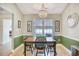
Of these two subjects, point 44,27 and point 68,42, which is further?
point 44,27

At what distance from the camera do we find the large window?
5.93 ft

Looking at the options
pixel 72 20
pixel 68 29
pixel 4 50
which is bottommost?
pixel 4 50

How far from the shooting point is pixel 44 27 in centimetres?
182

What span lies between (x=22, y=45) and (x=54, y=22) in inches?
26.1

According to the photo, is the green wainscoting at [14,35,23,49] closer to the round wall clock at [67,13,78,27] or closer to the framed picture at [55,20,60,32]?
the framed picture at [55,20,60,32]

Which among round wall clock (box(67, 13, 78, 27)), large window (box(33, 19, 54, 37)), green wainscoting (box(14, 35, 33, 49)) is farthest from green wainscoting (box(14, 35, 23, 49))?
round wall clock (box(67, 13, 78, 27))

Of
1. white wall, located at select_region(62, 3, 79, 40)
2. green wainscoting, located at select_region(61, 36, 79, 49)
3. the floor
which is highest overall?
white wall, located at select_region(62, 3, 79, 40)

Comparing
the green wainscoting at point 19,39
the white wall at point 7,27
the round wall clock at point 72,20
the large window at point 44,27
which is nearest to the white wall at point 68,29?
the round wall clock at point 72,20

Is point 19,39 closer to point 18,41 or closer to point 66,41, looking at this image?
point 18,41

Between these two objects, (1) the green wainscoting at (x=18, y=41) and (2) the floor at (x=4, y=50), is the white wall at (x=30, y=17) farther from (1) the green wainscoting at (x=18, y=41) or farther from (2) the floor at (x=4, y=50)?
(2) the floor at (x=4, y=50)

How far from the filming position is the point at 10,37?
5.89ft

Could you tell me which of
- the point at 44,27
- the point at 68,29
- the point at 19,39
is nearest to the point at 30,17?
the point at 44,27

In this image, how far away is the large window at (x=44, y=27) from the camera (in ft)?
5.93

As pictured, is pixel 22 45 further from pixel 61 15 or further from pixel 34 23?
pixel 61 15
